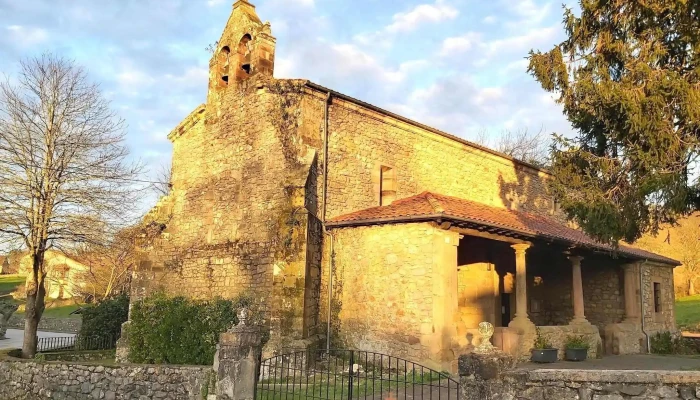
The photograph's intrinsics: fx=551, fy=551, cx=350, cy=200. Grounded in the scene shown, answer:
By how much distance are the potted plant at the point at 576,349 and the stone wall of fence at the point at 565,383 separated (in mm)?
10249

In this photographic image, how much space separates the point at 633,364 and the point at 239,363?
1118 cm

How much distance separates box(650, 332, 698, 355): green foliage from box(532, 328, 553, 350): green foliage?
20.5 ft

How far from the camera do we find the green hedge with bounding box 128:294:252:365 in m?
13.1

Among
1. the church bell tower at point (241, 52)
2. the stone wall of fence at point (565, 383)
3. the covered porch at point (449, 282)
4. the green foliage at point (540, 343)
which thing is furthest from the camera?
the church bell tower at point (241, 52)

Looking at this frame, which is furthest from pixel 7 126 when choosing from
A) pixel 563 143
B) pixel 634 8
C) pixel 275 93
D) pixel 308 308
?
pixel 634 8

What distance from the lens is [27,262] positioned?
53.1 feet

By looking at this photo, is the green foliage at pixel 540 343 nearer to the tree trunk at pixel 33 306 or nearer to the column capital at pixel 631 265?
the column capital at pixel 631 265

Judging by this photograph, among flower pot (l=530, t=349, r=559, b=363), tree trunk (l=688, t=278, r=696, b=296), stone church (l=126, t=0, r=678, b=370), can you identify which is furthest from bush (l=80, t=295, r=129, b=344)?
tree trunk (l=688, t=278, r=696, b=296)

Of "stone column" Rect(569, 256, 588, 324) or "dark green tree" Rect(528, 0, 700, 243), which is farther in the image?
"stone column" Rect(569, 256, 588, 324)

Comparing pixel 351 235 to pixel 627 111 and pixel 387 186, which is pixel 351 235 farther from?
pixel 627 111

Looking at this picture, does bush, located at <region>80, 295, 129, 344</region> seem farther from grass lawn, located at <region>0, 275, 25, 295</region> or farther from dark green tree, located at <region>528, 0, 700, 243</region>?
grass lawn, located at <region>0, 275, 25, 295</region>

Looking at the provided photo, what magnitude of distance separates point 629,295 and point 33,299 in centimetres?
1810

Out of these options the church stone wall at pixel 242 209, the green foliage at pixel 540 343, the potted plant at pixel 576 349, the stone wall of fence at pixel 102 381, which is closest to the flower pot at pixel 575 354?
the potted plant at pixel 576 349

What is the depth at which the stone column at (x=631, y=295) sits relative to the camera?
17.8 metres
